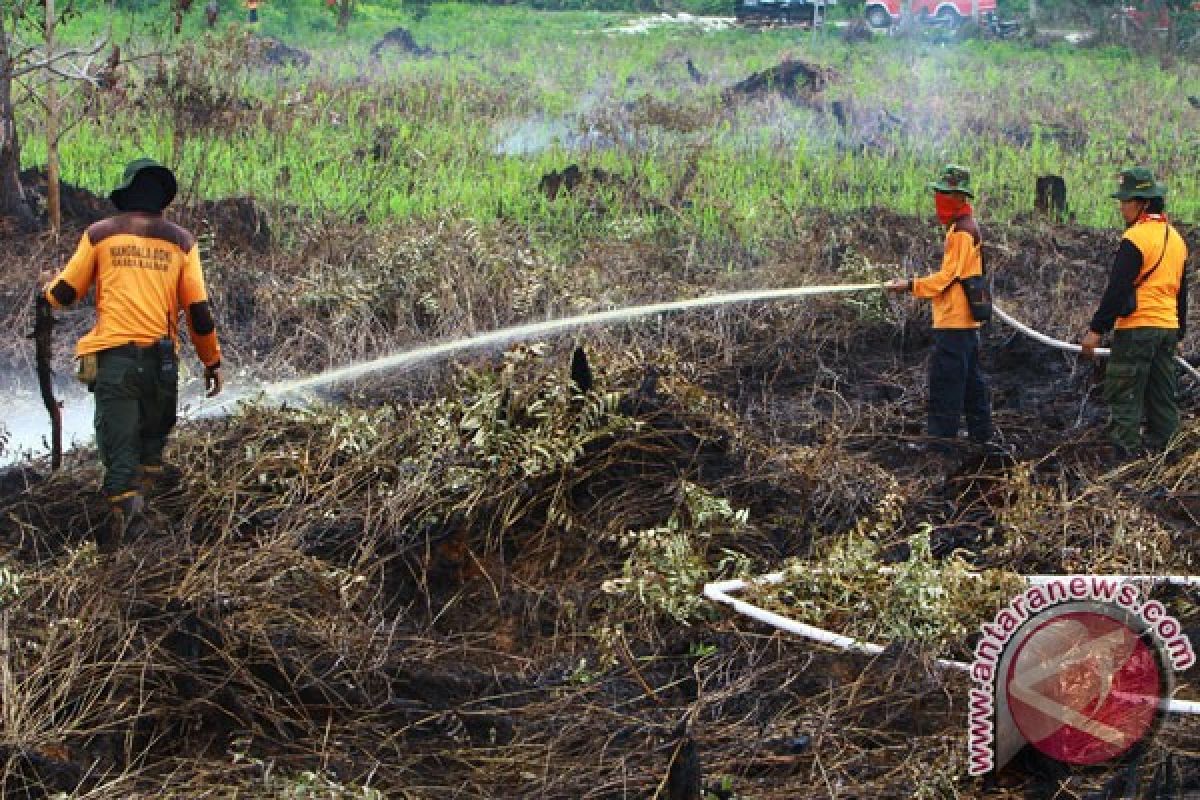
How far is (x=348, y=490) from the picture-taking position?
6.56m

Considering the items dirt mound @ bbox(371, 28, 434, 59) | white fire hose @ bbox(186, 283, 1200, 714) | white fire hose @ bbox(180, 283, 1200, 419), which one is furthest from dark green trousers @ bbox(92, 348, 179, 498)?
dirt mound @ bbox(371, 28, 434, 59)

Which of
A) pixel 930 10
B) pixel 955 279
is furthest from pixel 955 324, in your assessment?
pixel 930 10

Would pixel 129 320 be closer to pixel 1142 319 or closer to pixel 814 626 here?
pixel 814 626

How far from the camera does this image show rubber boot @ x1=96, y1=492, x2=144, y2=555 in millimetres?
6086

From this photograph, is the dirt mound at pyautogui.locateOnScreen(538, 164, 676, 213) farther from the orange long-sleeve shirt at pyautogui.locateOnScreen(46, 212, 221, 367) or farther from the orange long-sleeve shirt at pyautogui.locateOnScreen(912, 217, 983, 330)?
the orange long-sleeve shirt at pyautogui.locateOnScreen(46, 212, 221, 367)

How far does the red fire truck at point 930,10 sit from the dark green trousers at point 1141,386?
1804 cm

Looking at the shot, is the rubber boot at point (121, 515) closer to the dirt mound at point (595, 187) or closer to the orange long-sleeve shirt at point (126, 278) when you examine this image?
the orange long-sleeve shirt at point (126, 278)

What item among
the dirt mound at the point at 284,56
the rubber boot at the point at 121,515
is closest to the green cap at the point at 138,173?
the rubber boot at the point at 121,515

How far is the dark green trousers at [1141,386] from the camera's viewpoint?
7.44m

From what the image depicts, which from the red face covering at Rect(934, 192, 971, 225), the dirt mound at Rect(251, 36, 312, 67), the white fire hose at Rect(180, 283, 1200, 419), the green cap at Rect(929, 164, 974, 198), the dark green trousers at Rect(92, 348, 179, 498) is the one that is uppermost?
the green cap at Rect(929, 164, 974, 198)

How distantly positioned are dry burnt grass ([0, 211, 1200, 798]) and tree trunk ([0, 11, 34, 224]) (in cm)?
Answer: 60

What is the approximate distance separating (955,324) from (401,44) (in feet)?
44.9

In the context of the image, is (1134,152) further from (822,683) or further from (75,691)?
(75,691)

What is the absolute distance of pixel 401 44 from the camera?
1986 centimetres
